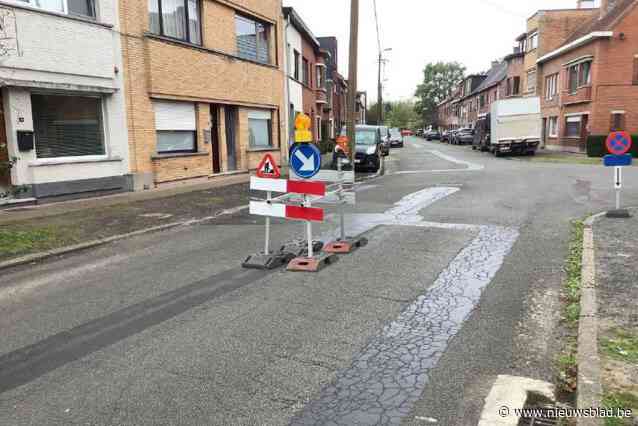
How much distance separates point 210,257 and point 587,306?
492 cm

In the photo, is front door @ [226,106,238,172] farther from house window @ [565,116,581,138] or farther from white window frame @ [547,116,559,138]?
white window frame @ [547,116,559,138]

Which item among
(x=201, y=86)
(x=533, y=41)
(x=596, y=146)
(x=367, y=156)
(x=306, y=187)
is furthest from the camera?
(x=533, y=41)

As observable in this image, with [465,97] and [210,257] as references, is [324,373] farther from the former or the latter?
[465,97]

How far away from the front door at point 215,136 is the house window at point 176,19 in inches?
100

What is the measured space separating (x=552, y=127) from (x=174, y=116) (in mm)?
30163

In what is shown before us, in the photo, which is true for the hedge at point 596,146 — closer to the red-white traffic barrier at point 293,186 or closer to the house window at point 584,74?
the house window at point 584,74

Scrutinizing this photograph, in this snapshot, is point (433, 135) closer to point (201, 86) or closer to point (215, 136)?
point (215, 136)

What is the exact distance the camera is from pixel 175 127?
55.7ft

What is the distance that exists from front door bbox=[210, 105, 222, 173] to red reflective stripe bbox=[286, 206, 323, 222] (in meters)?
12.8

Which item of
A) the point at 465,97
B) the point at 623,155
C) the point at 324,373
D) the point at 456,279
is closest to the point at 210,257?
the point at 456,279

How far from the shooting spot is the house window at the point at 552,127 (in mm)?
36703

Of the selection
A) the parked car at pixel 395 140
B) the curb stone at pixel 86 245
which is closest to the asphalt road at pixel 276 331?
the curb stone at pixel 86 245

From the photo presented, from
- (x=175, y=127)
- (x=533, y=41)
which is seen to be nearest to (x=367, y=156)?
(x=175, y=127)

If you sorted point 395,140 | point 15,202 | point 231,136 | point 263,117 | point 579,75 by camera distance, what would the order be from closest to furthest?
1. point 15,202
2. point 231,136
3. point 263,117
4. point 579,75
5. point 395,140
